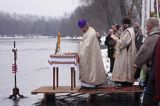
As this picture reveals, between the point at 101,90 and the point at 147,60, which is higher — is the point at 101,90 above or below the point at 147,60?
below

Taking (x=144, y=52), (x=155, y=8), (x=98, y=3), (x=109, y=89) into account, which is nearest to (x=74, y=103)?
(x=109, y=89)

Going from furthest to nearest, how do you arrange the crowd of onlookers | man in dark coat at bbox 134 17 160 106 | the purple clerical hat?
the purple clerical hat, man in dark coat at bbox 134 17 160 106, the crowd of onlookers

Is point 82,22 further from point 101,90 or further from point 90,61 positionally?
point 101,90

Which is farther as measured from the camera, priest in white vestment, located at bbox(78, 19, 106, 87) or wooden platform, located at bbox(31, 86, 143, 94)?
priest in white vestment, located at bbox(78, 19, 106, 87)

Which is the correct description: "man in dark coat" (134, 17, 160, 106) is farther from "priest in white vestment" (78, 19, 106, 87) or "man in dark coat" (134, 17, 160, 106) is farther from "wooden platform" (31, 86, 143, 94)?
"priest in white vestment" (78, 19, 106, 87)

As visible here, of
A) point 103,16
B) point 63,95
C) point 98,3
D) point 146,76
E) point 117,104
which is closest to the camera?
point 146,76

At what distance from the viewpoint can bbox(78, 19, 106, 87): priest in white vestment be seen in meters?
12.5

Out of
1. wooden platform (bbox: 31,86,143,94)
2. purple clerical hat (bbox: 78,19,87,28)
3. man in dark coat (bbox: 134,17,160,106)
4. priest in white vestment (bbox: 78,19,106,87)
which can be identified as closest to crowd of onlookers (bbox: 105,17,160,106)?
man in dark coat (bbox: 134,17,160,106)

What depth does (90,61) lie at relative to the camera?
12586 mm

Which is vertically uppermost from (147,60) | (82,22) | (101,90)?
(82,22)

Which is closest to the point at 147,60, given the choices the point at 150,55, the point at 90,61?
the point at 150,55

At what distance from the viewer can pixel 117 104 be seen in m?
12.4

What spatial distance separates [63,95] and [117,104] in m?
2.08

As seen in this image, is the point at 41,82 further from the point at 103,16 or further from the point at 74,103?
the point at 103,16
